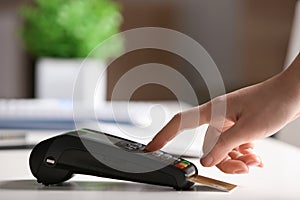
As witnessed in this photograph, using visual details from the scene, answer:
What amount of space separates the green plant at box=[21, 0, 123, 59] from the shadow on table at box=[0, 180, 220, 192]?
4.66 ft

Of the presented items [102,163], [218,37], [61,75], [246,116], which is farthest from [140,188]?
[218,37]

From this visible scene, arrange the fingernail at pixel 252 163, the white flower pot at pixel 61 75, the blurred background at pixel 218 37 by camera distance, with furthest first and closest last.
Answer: the blurred background at pixel 218 37, the white flower pot at pixel 61 75, the fingernail at pixel 252 163

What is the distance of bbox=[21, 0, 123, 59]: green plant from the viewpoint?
2.30 meters

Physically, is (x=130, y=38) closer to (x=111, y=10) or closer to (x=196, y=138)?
(x=111, y=10)

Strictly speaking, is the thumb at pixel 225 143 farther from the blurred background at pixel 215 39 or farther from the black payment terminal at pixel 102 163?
the blurred background at pixel 215 39

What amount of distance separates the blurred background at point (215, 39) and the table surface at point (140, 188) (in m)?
1.95

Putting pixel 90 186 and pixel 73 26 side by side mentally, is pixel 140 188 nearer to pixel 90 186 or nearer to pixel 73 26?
pixel 90 186

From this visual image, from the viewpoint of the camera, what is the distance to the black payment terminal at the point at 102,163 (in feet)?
2.67

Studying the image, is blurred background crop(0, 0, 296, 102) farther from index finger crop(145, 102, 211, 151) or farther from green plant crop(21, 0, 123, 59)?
index finger crop(145, 102, 211, 151)

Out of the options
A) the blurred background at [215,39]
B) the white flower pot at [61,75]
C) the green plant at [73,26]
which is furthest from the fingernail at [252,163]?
the blurred background at [215,39]

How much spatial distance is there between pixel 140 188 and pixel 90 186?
0.06m

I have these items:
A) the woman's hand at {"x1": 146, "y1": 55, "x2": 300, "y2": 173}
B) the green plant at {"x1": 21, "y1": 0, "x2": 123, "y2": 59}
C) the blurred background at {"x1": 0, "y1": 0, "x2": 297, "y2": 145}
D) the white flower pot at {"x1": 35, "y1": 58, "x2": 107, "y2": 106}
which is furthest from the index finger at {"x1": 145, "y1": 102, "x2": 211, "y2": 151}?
the blurred background at {"x1": 0, "y1": 0, "x2": 297, "y2": 145}

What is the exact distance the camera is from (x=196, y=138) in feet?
4.35

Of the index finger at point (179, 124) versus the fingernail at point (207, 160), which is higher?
the index finger at point (179, 124)
